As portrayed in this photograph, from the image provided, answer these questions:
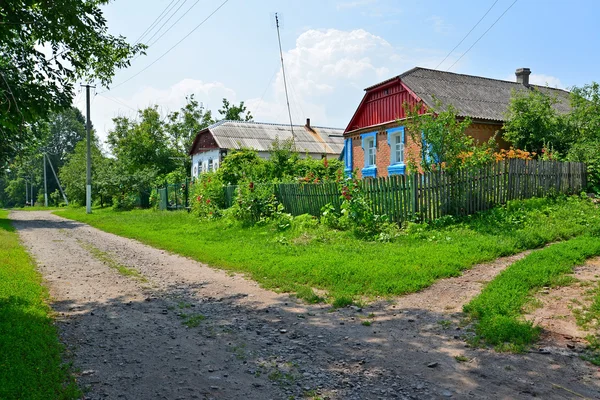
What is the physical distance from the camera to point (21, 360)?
4.14 metres

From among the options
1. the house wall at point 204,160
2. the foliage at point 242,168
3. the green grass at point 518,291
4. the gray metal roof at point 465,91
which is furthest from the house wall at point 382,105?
the house wall at point 204,160

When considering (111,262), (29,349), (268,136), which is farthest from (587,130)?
(268,136)

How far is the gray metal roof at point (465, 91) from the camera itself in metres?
19.3

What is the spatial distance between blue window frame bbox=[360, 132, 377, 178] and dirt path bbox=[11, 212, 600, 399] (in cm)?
1422

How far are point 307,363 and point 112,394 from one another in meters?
1.70

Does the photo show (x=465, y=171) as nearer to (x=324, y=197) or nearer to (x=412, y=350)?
(x=324, y=197)

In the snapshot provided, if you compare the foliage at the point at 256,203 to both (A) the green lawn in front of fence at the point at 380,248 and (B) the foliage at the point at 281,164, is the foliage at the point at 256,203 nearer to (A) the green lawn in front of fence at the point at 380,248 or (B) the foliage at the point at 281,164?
(A) the green lawn in front of fence at the point at 380,248

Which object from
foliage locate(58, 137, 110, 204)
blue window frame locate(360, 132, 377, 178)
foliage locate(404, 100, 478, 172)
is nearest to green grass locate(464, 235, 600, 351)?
foliage locate(404, 100, 478, 172)

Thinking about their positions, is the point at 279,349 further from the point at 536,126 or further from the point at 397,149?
the point at 397,149

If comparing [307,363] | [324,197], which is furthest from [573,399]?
[324,197]

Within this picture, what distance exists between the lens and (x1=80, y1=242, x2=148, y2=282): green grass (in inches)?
340

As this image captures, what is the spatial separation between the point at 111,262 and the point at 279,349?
6.74 meters

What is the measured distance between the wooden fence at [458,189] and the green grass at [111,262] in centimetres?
582

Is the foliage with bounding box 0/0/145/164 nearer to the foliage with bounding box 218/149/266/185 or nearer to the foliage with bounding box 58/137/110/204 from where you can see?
the foliage with bounding box 218/149/266/185
